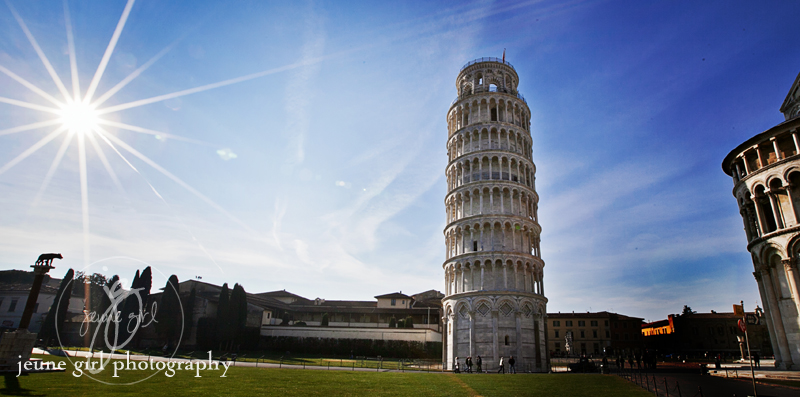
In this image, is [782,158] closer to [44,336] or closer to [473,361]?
[473,361]

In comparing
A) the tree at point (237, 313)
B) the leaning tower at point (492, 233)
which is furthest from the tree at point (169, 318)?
the leaning tower at point (492, 233)

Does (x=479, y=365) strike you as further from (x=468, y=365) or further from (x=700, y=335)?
(x=700, y=335)

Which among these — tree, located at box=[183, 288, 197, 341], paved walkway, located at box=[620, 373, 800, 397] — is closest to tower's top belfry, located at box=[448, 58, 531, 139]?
paved walkway, located at box=[620, 373, 800, 397]

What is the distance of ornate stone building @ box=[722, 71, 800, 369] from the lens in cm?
2553

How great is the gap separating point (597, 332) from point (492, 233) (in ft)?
208

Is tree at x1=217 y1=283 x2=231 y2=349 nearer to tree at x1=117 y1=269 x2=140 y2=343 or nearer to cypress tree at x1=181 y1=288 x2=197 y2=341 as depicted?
cypress tree at x1=181 y1=288 x2=197 y2=341

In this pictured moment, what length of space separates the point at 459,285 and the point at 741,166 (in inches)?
1007

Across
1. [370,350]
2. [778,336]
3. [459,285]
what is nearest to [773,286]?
[778,336]

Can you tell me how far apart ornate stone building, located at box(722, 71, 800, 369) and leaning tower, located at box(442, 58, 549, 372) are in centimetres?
1809

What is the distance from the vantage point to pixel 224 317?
55156 millimetres

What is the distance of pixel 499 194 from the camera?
4466cm

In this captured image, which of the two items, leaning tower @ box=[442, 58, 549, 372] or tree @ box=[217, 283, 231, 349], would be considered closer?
leaning tower @ box=[442, 58, 549, 372]

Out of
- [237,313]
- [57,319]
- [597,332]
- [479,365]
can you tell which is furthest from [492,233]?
[597,332]

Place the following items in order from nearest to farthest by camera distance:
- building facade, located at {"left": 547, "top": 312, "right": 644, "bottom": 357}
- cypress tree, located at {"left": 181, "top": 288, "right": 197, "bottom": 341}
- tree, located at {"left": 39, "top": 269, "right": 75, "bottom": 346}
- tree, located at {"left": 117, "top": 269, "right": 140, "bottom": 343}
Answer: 1. tree, located at {"left": 117, "top": 269, "right": 140, "bottom": 343}
2. tree, located at {"left": 39, "top": 269, "right": 75, "bottom": 346}
3. cypress tree, located at {"left": 181, "top": 288, "right": 197, "bottom": 341}
4. building facade, located at {"left": 547, "top": 312, "right": 644, "bottom": 357}
